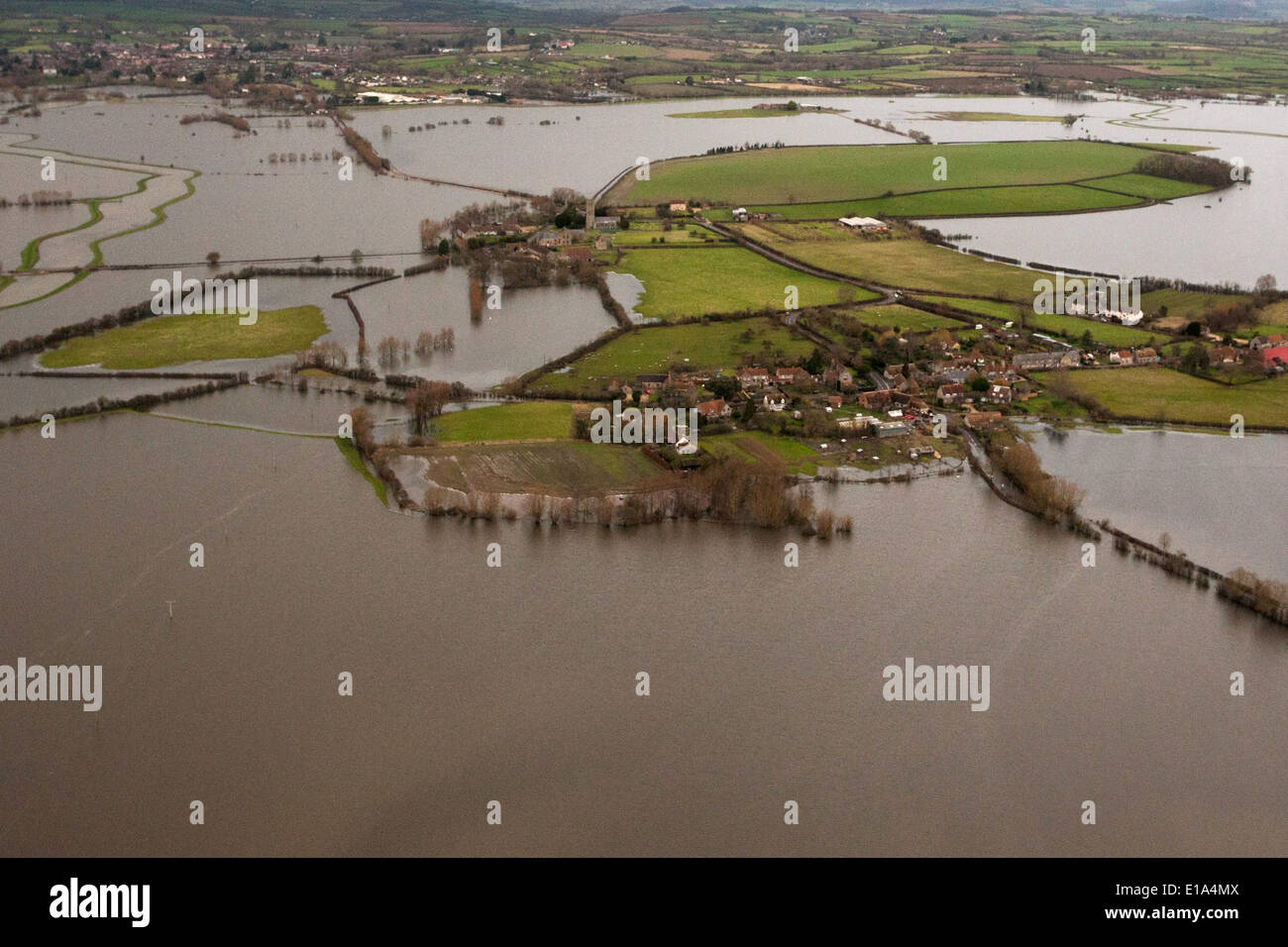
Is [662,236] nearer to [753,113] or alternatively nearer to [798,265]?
[798,265]

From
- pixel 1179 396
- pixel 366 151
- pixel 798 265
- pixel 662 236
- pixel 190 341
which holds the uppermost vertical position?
pixel 366 151

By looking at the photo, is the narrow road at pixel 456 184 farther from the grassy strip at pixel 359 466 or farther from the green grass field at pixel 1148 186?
the grassy strip at pixel 359 466

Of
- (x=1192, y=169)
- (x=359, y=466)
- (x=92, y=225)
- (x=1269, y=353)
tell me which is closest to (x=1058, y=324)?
(x=1269, y=353)

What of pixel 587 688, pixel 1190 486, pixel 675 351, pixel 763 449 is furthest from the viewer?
pixel 675 351

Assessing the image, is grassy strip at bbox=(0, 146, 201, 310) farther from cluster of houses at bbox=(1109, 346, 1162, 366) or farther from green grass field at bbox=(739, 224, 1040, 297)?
cluster of houses at bbox=(1109, 346, 1162, 366)

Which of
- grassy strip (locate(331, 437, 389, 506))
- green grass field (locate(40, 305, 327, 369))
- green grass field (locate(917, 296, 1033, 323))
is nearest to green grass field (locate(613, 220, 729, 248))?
green grass field (locate(917, 296, 1033, 323))

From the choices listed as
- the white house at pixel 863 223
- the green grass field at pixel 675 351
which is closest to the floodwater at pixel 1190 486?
the green grass field at pixel 675 351

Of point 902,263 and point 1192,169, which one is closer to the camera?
point 902,263
